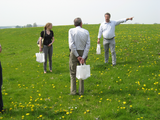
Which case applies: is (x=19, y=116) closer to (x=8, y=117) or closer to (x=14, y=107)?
(x=8, y=117)

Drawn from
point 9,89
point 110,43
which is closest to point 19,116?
point 9,89

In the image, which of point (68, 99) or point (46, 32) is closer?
point (68, 99)

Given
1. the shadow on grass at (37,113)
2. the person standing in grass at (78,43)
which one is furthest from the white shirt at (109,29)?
the shadow on grass at (37,113)

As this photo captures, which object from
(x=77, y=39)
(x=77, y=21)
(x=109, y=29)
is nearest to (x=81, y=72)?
(x=77, y=39)

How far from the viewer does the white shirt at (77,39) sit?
552cm

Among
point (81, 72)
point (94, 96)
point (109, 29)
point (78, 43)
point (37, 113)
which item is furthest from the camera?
point (109, 29)

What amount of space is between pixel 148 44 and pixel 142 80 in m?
8.11

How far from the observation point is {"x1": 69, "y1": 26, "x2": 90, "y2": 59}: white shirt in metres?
5.52

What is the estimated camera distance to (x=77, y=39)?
5.56 m

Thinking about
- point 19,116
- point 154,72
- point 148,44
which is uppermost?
point 148,44

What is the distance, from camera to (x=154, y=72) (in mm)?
8109

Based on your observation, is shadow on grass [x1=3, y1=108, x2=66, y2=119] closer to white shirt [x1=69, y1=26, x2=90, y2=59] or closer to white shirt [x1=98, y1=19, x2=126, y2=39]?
white shirt [x1=69, y1=26, x2=90, y2=59]

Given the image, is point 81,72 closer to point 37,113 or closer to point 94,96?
point 94,96

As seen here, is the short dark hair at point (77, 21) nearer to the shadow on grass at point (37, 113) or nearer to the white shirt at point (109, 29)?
the shadow on grass at point (37, 113)
